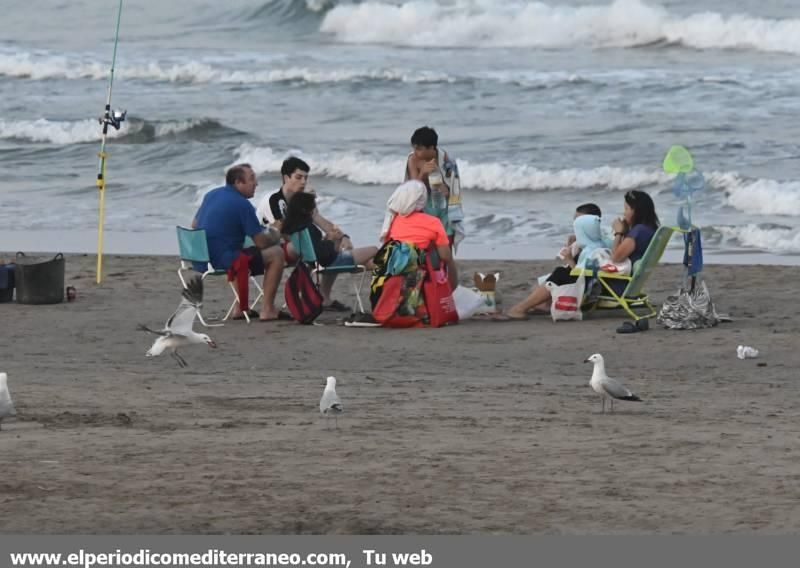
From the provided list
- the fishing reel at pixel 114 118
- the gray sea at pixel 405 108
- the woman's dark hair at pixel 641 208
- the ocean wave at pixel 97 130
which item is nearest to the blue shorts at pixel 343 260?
the woman's dark hair at pixel 641 208

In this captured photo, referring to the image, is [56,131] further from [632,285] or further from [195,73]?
[632,285]

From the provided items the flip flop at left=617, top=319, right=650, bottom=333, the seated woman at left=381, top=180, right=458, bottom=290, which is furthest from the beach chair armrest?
the seated woman at left=381, top=180, right=458, bottom=290

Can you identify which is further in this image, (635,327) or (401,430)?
(635,327)

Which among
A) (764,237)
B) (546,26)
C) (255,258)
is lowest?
(764,237)

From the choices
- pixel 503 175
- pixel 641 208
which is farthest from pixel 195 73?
pixel 641 208

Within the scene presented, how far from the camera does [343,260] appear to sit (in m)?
10.6

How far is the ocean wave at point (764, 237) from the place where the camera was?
14.1 m

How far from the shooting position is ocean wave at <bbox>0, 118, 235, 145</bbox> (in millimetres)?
21656

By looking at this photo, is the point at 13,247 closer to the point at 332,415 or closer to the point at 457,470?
the point at 332,415

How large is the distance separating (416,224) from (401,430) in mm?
3487

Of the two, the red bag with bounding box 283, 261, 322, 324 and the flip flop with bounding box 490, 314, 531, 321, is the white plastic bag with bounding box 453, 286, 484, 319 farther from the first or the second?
the red bag with bounding box 283, 261, 322, 324

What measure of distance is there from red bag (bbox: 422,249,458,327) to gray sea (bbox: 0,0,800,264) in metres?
3.56

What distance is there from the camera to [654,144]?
20.8m

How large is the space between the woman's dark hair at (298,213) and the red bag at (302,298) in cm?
23
